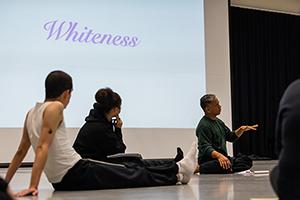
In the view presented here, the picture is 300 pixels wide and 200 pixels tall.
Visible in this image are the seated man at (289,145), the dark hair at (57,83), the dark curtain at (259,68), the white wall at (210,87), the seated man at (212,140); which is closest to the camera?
the seated man at (289,145)

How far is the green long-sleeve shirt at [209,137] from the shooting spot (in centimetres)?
441

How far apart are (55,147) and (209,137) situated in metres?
2.03

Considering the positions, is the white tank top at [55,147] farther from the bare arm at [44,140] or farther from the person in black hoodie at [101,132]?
the person in black hoodie at [101,132]

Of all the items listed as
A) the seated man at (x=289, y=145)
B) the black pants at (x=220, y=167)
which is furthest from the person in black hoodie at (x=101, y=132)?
the seated man at (x=289, y=145)

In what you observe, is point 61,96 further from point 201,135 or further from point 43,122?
point 201,135

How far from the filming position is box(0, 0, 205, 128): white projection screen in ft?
18.2

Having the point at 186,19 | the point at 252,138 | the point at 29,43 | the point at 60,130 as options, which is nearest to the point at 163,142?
the point at 186,19

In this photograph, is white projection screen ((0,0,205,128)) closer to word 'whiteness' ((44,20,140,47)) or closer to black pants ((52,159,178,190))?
word 'whiteness' ((44,20,140,47))

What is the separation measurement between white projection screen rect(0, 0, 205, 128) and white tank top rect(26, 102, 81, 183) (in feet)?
9.22

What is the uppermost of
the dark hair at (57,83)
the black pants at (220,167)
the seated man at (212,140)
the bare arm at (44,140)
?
the dark hair at (57,83)

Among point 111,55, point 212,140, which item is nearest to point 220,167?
point 212,140

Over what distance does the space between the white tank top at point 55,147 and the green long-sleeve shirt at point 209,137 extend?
1824 mm

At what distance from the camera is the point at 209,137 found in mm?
4434

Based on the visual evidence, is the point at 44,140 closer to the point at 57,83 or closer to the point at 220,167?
the point at 57,83
